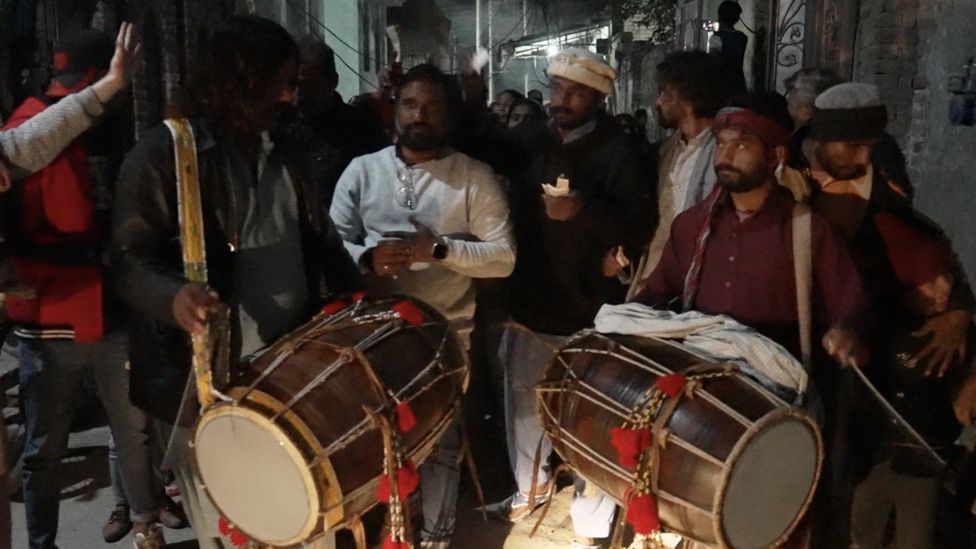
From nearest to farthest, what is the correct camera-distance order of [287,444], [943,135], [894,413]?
Answer: [287,444] → [894,413] → [943,135]

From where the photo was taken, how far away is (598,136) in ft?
12.0

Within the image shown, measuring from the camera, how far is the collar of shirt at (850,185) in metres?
2.98

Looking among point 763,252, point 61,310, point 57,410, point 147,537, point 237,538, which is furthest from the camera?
point 147,537

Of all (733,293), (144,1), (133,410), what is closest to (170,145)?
(133,410)

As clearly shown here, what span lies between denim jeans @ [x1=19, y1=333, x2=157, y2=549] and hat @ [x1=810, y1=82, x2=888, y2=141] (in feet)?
8.79

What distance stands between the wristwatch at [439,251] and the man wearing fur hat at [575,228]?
2.01 feet

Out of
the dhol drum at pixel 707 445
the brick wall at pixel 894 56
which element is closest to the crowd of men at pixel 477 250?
the dhol drum at pixel 707 445

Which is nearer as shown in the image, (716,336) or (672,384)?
(672,384)

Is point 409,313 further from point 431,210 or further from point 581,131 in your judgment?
point 581,131

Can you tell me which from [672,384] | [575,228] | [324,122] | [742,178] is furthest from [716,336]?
A: [324,122]

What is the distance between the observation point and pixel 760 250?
2.74 meters

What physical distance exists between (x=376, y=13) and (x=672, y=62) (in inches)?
645

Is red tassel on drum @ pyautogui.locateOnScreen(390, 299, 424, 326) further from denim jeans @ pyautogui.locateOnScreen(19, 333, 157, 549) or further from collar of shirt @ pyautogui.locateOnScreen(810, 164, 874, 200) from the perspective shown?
collar of shirt @ pyautogui.locateOnScreen(810, 164, 874, 200)

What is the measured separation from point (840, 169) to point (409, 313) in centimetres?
158
